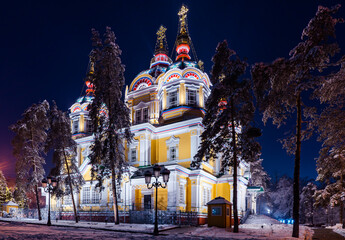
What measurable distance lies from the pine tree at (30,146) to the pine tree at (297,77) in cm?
2163

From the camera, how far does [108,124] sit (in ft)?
66.8

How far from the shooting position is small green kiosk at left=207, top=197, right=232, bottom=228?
55.5ft

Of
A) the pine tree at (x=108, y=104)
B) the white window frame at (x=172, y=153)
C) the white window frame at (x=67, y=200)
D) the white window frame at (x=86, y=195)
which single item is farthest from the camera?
the white window frame at (x=67, y=200)

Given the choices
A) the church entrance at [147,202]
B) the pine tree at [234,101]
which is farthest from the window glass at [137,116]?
the pine tree at [234,101]

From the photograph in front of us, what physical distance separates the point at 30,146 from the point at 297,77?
25.0 m

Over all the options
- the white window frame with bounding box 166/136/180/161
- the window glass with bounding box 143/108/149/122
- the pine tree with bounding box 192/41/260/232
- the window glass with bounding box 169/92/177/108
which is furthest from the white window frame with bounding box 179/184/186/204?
the window glass with bounding box 143/108/149/122

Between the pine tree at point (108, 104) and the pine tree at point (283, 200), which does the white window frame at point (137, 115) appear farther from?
the pine tree at point (283, 200)

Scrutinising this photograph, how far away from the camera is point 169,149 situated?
29.5 meters

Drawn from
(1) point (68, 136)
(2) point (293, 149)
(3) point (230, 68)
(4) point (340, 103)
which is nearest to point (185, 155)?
(1) point (68, 136)

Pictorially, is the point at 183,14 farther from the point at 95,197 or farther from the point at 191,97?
the point at 95,197

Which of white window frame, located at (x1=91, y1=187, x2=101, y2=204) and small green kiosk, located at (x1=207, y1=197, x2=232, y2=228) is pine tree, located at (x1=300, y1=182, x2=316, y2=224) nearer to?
small green kiosk, located at (x1=207, y1=197, x2=232, y2=228)

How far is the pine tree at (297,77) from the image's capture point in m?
11.9

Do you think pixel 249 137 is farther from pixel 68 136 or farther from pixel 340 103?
pixel 68 136

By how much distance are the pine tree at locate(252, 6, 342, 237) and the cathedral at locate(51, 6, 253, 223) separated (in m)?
10.3
